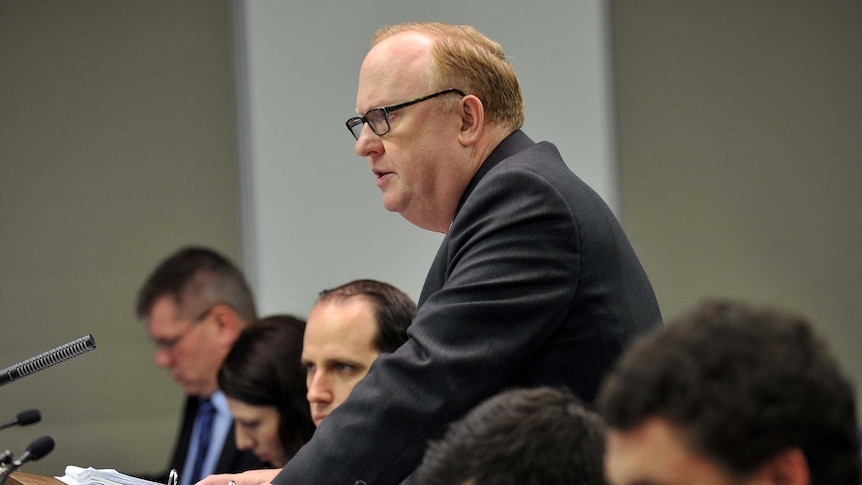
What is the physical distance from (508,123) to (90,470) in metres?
0.89

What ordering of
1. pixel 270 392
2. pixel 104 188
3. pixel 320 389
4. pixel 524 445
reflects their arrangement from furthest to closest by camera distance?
pixel 104 188 → pixel 270 392 → pixel 320 389 → pixel 524 445

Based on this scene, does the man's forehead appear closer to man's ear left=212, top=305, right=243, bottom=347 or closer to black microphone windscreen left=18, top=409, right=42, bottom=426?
black microphone windscreen left=18, top=409, right=42, bottom=426

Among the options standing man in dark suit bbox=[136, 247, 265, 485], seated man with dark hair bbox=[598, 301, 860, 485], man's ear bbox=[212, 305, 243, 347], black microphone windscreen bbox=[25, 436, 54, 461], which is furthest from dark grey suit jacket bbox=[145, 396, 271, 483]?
seated man with dark hair bbox=[598, 301, 860, 485]

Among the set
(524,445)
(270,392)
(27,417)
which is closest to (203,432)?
(270,392)

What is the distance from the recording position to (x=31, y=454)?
1.77 meters

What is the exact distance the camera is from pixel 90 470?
178 cm

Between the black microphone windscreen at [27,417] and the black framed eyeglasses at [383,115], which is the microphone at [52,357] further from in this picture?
the black framed eyeglasses at [383,115]

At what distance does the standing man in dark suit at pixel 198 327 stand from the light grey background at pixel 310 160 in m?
0.28

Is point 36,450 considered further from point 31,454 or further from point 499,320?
point 499,320

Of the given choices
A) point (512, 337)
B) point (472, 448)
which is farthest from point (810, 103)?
point (472, 448)

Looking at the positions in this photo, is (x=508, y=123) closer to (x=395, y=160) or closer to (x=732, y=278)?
(x=395, y=160)

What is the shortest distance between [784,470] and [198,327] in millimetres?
3350

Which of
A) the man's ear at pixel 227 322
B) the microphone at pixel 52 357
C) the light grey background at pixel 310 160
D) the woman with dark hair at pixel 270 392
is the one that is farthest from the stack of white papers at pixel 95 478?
the light grey background at pixel 310 160

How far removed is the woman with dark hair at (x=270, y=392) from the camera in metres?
3.16
